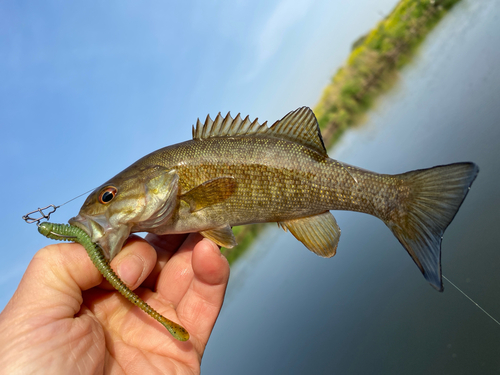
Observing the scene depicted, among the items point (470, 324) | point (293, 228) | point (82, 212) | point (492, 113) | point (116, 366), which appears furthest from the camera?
A: point (492, 113)

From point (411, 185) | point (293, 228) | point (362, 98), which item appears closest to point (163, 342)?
point (293, 228)

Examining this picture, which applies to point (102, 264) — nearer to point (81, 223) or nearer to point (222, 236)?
point (81, 223)

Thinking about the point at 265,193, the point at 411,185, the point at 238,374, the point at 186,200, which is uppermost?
the point at 186,200

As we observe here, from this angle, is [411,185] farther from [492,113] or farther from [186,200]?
[492,113]

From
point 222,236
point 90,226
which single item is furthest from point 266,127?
point 90,226

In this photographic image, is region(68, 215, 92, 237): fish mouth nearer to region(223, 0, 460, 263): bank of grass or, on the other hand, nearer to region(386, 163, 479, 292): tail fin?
region(386, 163, 479, 292): tail fin

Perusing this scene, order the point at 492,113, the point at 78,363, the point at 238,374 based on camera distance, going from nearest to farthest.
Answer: the point at 78,363 → the point at 492,113 → the point at 238,374
